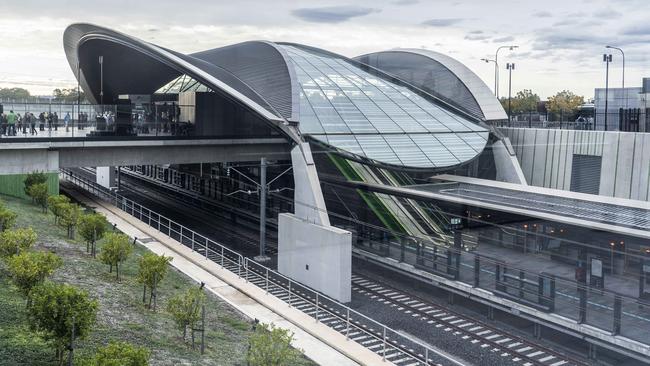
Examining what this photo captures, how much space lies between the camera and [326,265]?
13375 millimetres

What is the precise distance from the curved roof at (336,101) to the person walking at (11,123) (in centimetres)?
375

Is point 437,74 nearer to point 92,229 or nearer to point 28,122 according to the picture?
point 92,229

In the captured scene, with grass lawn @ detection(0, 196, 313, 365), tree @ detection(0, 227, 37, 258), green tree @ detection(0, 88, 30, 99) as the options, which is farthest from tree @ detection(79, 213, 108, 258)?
green tree @ detection(0, 88, 30, 99)

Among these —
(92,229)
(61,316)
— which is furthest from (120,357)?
(92,229)

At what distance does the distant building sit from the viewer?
28.2 feet

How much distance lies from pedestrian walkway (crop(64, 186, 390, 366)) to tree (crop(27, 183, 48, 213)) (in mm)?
1911

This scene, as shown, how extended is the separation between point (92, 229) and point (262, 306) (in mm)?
3897

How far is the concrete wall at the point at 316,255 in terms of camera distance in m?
13.0

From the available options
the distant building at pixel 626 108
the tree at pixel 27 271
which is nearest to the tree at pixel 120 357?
the tree at pixel 27 271

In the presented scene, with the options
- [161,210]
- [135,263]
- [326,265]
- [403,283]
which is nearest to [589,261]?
[403,283]

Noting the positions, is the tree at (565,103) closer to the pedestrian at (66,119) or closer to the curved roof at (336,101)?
the curved roof at (336,101)

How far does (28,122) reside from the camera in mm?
17000

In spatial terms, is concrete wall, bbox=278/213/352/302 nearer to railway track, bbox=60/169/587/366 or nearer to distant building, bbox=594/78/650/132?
railway track, bbox=60/169/587/366

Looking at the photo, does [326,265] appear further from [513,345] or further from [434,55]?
[434,55]
